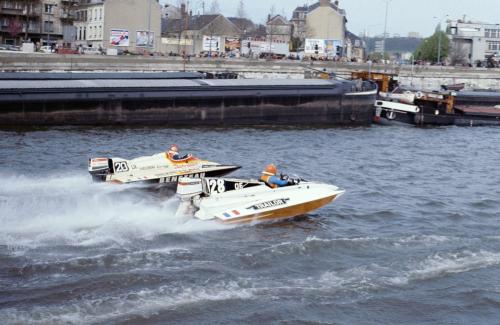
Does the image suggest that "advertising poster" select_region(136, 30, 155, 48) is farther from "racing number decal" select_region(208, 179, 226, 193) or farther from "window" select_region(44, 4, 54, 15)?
"racing number decal" select_region(208, 179, 226, 193)

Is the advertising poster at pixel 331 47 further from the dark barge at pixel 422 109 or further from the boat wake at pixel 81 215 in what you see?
the boat wake at pixel 81 215

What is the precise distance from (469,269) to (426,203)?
9.98 m

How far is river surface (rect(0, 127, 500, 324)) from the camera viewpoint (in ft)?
67.5

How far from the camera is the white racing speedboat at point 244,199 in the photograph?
27797 millimetres

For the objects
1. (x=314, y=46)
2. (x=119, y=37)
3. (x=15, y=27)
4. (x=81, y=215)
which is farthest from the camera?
(x=314, y=46)

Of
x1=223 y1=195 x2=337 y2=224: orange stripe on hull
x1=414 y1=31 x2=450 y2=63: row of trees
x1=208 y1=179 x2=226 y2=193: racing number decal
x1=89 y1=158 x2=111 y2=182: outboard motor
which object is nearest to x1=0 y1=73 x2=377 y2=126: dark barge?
x1=89 y1=158 x2=111 y2=182: outboard motor

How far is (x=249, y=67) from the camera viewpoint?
89000 mm

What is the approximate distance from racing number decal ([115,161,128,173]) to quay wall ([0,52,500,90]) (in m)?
44.7

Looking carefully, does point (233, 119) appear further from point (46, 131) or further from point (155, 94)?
point (46, 131)

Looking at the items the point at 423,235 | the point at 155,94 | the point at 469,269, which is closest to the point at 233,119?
the point at 155,94

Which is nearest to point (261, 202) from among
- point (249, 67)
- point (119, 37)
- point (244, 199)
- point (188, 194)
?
point (244, 199)

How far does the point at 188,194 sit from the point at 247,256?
403 centimetres

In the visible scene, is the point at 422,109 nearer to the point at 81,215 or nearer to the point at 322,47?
the point at 81,215

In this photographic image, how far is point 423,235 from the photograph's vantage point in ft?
93.1
